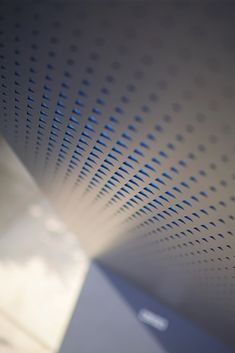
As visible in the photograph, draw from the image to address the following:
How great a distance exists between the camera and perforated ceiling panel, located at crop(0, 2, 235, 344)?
0.86ft

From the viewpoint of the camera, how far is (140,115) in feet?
1.11

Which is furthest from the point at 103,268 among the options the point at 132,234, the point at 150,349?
the point at 132,234

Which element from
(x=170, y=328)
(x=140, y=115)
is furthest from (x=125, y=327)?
(x=140, y=115)

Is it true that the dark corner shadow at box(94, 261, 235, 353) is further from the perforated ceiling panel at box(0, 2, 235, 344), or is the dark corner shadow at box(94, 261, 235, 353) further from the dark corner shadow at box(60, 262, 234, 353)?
the perforated ceiling panel at box(0, 2, 235, 344)

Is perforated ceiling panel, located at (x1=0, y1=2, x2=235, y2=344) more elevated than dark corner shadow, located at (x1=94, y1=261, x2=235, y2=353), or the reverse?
perforated ceiling panel, located at (x1=0, y1=2, x2=235, y2=344)

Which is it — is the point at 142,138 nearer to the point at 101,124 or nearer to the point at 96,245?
the point at 101,124

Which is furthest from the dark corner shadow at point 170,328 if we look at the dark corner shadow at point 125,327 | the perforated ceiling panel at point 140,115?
the perforated ceiling panel at point 140,115

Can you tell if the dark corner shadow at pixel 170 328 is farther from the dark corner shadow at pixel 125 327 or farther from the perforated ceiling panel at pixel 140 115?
the perforated ceiling panel at pixel 140 115

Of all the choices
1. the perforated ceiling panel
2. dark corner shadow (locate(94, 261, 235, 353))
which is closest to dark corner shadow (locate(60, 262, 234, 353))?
dark corner shadow (locate(94, 261, 235, 353))

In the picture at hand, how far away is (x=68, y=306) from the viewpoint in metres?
1.06

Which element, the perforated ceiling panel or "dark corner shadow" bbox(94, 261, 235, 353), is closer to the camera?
the perforated ceiling panel

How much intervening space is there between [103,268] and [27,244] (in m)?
0.30

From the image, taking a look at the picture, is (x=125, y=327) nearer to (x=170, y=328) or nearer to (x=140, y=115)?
(x=170, y=328)

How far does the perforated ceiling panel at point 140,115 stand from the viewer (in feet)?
0.86
